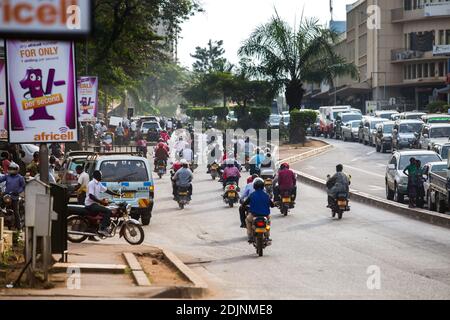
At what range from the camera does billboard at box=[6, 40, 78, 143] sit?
14.2 meters

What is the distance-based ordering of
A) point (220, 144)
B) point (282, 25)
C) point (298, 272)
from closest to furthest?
point (298, 272)
point (220, 144)
point (282, 25)

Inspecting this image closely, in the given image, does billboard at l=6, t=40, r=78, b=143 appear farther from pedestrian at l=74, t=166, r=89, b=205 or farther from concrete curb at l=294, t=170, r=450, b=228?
concrete curb at l=294, t=170, r=450, b=228

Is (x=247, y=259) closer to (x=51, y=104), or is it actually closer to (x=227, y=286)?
(x=227, y=286)

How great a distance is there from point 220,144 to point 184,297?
4047 centimetres

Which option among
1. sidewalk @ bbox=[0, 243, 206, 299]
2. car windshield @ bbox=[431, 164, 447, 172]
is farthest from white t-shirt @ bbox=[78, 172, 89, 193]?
car windshield @ bbox=[431, 164, 447, 172]

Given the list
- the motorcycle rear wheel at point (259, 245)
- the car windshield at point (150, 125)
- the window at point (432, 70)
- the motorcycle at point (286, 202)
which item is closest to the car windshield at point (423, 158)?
the motorcycle at point (286, 202)

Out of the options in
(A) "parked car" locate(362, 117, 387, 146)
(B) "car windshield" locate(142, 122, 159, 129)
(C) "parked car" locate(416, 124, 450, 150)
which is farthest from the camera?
(B) "car windshield" locate(142, 122, 159, 129)

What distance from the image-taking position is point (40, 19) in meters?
4.83

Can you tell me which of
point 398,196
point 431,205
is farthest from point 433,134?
point 431,205

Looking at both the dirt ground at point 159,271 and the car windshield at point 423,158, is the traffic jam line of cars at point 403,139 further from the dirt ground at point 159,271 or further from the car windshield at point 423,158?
the dirt ground at point 159,271

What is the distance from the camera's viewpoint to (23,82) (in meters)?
14.3

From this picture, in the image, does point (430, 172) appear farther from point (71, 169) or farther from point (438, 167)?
point (71, 169)
